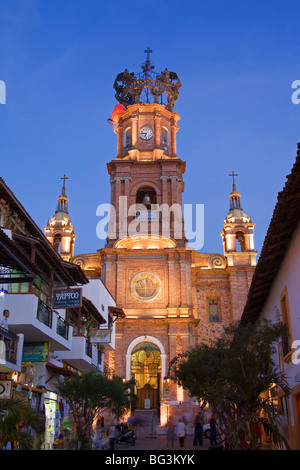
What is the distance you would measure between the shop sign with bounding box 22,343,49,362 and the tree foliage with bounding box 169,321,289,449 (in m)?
8.11

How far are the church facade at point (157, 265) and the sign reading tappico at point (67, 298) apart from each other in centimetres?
1894

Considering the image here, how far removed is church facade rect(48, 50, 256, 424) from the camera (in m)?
42.6

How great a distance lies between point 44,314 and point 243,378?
10.6m

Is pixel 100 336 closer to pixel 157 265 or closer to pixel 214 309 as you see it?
pixel 157 265

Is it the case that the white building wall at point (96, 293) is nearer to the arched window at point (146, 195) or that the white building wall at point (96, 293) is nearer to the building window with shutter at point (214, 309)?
the building window with shutter at point (214, 309)

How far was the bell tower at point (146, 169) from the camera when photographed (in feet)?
155

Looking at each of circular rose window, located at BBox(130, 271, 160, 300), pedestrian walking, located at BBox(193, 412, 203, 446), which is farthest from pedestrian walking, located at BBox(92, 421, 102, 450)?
circular rose window, located at BBox(130, 271, 160, 300)

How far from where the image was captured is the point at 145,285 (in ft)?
147

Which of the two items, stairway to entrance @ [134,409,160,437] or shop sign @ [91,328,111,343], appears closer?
shop sign @ [91,328,111,343]

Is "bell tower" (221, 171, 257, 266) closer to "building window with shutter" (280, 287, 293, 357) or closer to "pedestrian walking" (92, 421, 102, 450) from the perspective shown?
"pedestrian walking" (92, 421, 102, 450)

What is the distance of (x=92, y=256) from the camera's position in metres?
48.5

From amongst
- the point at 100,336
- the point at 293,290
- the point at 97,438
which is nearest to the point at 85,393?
the point at 97,438

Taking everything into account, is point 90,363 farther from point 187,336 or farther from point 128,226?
point 128,226

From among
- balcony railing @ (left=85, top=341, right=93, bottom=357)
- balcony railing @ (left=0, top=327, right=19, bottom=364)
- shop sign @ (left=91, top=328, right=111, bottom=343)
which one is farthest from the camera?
shop sign @ (left=91, top=328, right=111, bottom=343)
